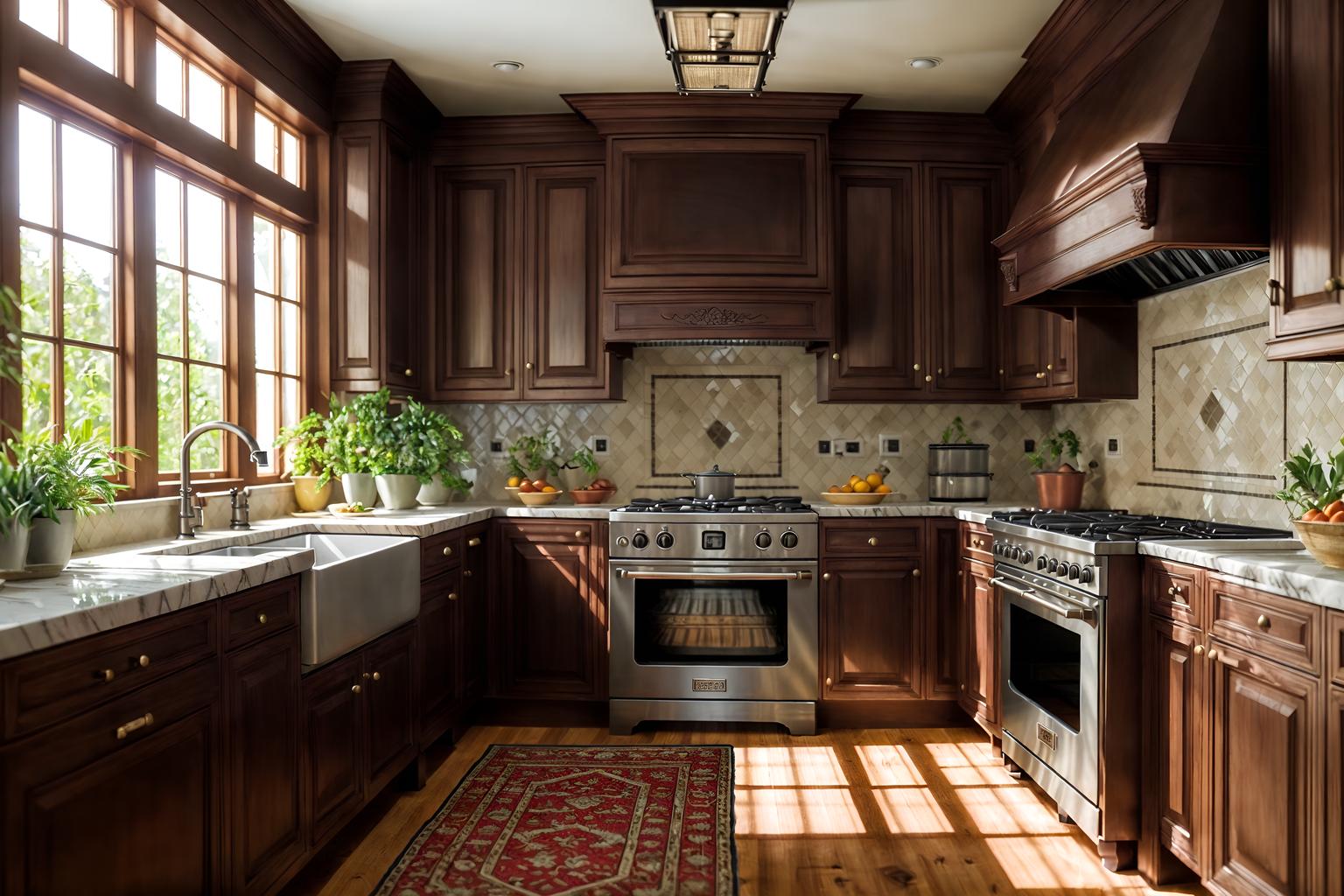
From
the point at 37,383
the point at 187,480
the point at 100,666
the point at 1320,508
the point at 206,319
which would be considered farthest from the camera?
the point at 206,319

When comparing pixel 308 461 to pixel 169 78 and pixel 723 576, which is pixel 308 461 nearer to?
pixel 169 78

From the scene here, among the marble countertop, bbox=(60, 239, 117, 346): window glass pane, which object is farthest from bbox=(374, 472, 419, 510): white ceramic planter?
the marble countertop

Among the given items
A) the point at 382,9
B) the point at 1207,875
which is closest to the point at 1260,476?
the point at 1207,875

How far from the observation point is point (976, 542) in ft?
12.0

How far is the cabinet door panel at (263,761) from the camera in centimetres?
206

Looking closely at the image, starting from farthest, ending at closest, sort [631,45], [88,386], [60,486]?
[631,45] < [88,386] < [60,486]

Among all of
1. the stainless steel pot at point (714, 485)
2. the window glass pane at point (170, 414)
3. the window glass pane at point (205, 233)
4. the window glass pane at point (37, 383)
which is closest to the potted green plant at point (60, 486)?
the window glass pane at point (37, 383)

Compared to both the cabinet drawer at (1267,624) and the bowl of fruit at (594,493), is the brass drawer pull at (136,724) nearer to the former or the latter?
the cabinet drawer at (1267,624)

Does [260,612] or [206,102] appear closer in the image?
[260,612]

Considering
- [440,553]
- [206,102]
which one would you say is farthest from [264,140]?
[440,553]

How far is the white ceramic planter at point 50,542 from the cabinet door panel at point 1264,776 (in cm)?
258

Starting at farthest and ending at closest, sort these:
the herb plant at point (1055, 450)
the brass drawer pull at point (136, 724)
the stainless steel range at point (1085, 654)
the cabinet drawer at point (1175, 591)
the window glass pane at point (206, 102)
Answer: the herb plant at point (1055, 450)
the window glass pane at point (206, 102)
the stainless steel range at point (1085, 654)
the cabinet drawer at point (1175, 591)
the brass drawer pull at point (136, 724)

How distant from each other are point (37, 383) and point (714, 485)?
8.25 ft

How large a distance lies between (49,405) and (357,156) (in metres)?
1.78
